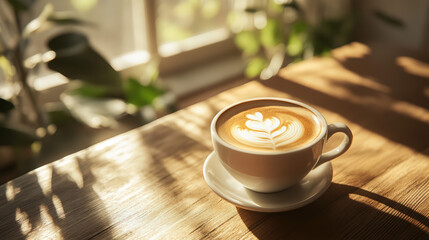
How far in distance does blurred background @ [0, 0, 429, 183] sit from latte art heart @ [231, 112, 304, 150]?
58 cm

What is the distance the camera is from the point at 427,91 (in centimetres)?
96

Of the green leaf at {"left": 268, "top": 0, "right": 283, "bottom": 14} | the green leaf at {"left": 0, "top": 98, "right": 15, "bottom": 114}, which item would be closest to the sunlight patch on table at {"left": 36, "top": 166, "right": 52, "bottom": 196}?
the green leaf at {"left": 0, "top": 98, "right": 15, "bottom": 114}

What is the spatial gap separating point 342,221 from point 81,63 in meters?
0.76

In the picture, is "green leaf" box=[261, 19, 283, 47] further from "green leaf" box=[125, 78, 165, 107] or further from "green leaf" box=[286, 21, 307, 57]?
"green leaf" box=[125, 78, 165, 107]

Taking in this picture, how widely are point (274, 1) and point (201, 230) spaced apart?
152cm

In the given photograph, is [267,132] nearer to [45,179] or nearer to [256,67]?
[45,179]

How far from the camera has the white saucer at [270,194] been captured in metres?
0.60

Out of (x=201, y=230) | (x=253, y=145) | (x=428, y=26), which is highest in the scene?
(x=253, y=145)

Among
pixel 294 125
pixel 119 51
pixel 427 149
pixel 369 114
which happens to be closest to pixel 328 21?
pixel 119 51

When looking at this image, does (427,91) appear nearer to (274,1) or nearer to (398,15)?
(274,1)

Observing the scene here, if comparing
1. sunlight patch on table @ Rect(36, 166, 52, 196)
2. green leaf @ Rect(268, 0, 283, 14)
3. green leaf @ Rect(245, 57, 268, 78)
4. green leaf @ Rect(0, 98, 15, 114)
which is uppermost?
green leaf @ Rect(0, 98, 15, 114)

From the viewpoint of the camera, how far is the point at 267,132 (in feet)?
2.04

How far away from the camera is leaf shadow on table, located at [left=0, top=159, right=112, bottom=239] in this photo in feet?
1.97

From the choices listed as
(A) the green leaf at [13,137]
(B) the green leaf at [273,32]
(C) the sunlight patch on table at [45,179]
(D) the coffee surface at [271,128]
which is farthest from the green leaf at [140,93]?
(B) the green leaf at [273,32]
